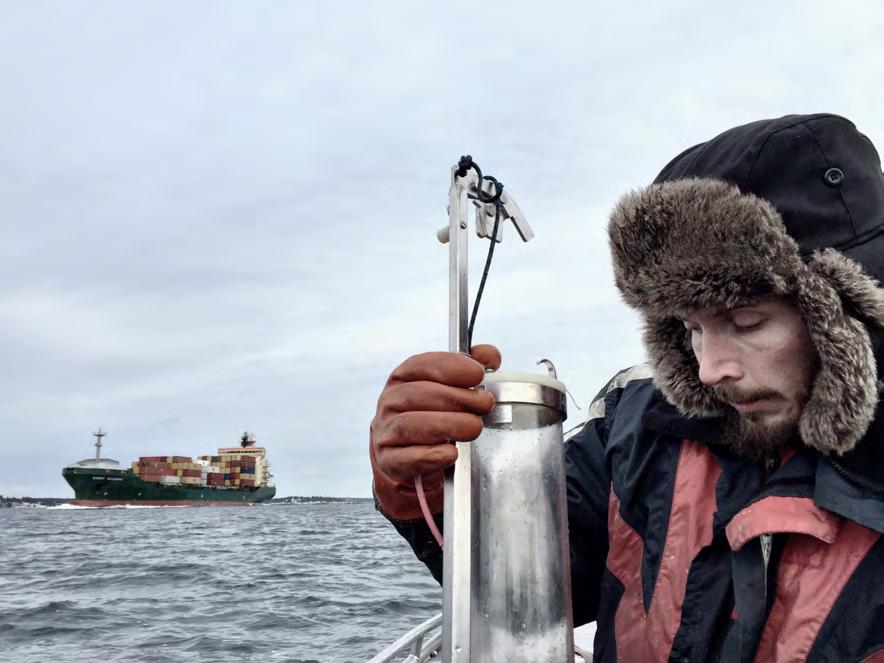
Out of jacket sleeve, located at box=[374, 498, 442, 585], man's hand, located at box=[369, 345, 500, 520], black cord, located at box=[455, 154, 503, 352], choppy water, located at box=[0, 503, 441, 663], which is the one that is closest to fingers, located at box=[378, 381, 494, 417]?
man's hand, located at box=[369, 345, 500, 520]

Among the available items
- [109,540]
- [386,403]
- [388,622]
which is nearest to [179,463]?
[109,540]

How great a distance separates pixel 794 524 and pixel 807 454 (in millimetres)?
222

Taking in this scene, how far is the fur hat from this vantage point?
162cm

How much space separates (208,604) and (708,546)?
40.4ft

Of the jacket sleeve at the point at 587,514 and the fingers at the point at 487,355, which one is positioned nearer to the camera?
the fingers at the point at 487,355

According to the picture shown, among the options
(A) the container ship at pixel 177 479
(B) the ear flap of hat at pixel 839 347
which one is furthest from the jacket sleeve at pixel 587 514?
(A) the container ship at pixel 177 479

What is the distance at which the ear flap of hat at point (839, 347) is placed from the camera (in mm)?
1582

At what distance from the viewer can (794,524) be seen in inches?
60.6

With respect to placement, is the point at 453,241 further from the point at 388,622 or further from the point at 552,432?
the point at 388,622

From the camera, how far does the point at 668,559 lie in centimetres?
178

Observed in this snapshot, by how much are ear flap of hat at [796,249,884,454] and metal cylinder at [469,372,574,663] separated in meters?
0.65

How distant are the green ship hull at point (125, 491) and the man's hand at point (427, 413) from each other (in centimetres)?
6826

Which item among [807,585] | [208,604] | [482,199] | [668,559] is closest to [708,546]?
[668,559]

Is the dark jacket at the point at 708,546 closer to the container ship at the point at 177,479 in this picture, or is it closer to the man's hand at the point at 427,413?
the man's hand at the point at 427,413
